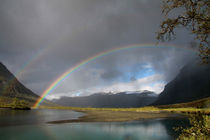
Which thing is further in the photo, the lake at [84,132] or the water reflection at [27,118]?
the water reflection at [27,118]

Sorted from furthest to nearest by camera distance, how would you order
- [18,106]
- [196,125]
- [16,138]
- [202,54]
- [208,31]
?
[18,106] → [16,138] → [202,54] → [208,31] → [196,125]

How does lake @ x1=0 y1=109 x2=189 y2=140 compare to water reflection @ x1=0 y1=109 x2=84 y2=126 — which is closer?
lake @ x1=0 y1=109 x2=189 y2=140

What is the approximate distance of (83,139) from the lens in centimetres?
2844

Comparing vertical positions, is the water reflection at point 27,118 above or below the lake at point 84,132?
below

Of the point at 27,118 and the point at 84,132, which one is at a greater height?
the point at 84,132

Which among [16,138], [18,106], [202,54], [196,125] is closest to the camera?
[196,125]

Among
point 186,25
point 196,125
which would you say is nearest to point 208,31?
point 186,25

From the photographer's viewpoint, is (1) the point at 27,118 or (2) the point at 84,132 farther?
(1) the point at 27,118

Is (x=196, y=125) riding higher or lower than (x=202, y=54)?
lower

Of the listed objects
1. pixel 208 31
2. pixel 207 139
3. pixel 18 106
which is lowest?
pixel 18 106

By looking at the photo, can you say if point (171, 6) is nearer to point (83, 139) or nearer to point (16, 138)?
point (83, 139)

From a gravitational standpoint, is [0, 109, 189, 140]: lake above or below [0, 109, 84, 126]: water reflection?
above

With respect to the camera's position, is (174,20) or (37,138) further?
(37,138)

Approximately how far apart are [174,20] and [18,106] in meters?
175
